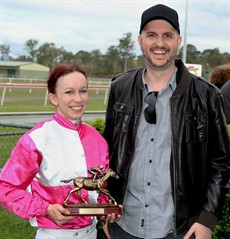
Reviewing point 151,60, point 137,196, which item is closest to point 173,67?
point 151,60

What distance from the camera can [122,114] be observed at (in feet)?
8.43

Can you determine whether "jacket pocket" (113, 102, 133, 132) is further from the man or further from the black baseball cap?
the black baseball cap

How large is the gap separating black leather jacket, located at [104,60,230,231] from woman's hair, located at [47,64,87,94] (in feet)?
1.30

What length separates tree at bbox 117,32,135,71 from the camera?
63219mm

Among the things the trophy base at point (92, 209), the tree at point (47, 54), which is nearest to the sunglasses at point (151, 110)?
Answer: the trophy base at point (92, 209)

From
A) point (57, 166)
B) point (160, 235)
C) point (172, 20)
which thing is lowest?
point (160, 235)

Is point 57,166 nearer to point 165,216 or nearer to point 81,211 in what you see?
point 81,211

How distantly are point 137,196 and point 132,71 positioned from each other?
0.82 m

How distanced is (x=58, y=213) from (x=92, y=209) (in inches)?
6.9

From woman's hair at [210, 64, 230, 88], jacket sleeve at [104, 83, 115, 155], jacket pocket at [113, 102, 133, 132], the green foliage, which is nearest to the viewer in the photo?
jacket pocket at [113, 102, 133, 132]

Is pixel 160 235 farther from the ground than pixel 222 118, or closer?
Answer: closer

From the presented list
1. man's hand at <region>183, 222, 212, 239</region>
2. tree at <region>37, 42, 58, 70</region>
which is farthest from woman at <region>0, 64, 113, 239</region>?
tree at <region>37, 42, 58, 70</region>

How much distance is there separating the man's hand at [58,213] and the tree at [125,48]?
60.3 m

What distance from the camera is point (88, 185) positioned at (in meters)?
2.24
